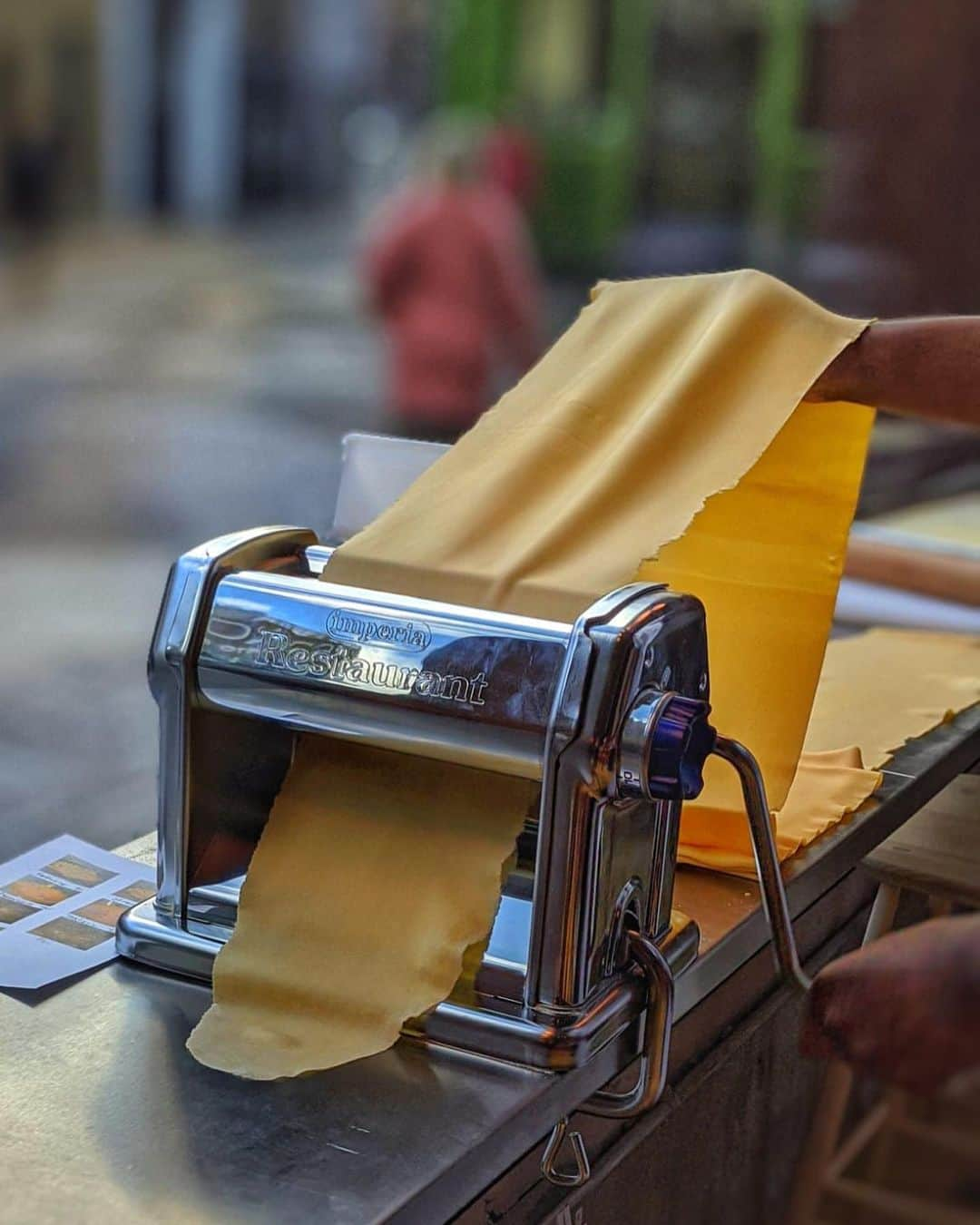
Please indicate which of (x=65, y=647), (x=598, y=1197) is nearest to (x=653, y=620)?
(x=598, y=1197)

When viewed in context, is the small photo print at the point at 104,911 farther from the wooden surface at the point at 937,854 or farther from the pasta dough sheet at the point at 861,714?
the wooden surface at the point at 937,854

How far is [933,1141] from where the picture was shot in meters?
2.41

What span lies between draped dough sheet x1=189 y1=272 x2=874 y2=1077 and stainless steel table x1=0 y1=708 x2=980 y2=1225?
3cm

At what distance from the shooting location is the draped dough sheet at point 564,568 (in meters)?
1.05

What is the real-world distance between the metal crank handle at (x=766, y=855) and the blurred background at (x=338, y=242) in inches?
23.2

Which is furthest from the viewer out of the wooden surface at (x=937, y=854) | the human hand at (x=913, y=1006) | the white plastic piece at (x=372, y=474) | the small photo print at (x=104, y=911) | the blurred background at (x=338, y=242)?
the blurred background at (x=338, y=242)

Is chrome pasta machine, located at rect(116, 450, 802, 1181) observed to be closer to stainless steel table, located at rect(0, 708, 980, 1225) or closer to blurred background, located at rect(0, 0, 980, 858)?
stainless steel table, located at rect(0, 708, 980, 1225)

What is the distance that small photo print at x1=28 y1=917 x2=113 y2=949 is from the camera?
1.20 meters

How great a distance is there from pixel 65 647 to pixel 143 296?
9.27 m

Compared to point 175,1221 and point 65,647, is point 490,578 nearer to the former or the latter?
point 175,1221

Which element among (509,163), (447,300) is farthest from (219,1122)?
(509,163)

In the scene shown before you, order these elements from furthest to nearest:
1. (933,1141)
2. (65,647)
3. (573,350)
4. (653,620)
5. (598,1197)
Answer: (65,647), (933,1141), (573,350), (598,1197), (653,620)

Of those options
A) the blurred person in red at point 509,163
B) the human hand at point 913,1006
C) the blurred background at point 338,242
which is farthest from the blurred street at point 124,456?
the blurred person in red at point 509,163

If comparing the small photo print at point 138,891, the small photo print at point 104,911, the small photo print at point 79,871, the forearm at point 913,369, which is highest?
the forearm at point 913,369
